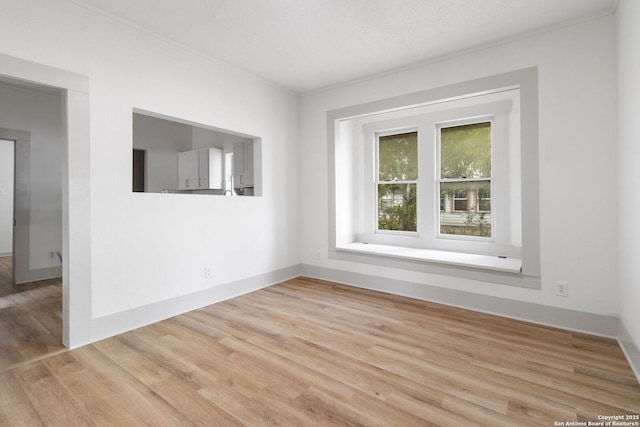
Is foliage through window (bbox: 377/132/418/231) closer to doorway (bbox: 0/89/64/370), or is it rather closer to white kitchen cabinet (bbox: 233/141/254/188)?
white kitchen cabinet (bbox: 233/141/254/188)

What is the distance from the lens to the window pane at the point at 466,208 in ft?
13.1

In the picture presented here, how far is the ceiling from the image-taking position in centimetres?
261

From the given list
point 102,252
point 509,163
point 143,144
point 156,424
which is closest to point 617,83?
point 509,163

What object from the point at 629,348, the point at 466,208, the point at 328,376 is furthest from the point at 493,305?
the point at 328,376

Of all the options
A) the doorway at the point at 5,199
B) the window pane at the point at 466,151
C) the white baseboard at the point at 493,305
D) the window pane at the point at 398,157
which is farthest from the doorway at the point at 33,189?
the window pane at the point at 466,151

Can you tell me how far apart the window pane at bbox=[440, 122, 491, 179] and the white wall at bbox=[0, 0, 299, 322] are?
2381mm

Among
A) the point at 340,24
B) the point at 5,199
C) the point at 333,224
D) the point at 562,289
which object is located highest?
the point at 340,24

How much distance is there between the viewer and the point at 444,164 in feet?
14.0

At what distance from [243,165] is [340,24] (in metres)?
2.86

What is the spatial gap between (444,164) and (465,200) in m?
0.56

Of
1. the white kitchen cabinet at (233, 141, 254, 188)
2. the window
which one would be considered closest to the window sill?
the window

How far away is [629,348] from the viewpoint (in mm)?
2279

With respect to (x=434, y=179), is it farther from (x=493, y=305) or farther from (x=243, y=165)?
→ (x=243, y=165)

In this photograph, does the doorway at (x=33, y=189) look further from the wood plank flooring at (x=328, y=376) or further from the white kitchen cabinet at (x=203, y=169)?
the wood plank flooring at (x=328, y=376)
